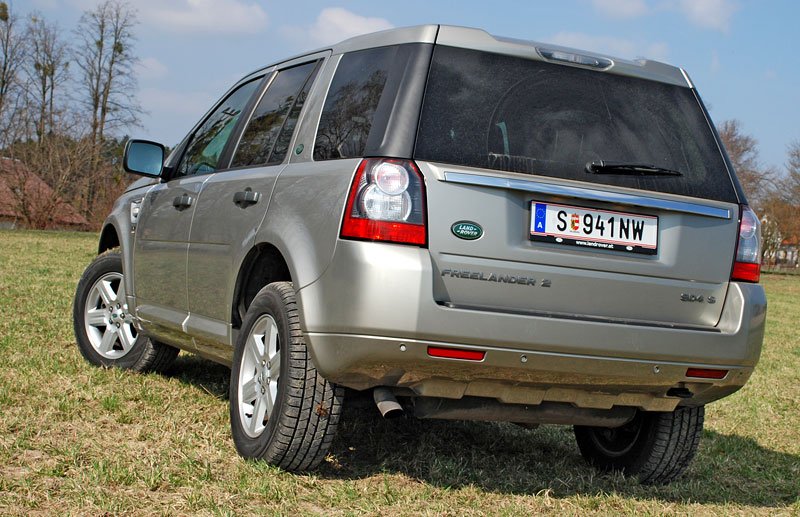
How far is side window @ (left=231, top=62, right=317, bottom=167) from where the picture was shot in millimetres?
4484

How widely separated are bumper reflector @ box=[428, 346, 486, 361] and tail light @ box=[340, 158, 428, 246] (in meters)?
0.39

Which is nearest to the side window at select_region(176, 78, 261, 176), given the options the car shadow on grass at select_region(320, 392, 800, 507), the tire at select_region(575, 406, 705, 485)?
the car shadow on grass at select_region(320, 392, 800, 507)

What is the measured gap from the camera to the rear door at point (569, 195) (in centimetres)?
353

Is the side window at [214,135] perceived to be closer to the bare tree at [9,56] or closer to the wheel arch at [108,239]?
the wheel arch at [108,239]

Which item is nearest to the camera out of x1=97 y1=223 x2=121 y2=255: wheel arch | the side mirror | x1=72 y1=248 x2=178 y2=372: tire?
the side mirror

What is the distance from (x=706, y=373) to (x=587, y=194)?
94cm

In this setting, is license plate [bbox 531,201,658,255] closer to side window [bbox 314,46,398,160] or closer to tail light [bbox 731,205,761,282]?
tail light [bbox 731,205,761,282]

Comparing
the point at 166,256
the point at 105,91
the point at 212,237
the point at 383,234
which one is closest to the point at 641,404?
the point at 383,234

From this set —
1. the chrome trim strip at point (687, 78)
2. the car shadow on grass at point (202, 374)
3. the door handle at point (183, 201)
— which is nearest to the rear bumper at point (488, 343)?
the chrome trim strip at point (687, 78)

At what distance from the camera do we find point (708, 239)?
3.94 metres

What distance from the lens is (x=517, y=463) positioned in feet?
15.7

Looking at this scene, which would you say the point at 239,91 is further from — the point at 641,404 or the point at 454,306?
the point at 641,404

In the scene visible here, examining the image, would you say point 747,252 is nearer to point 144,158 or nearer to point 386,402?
point 386,402

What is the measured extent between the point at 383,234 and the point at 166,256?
7.39 feet
